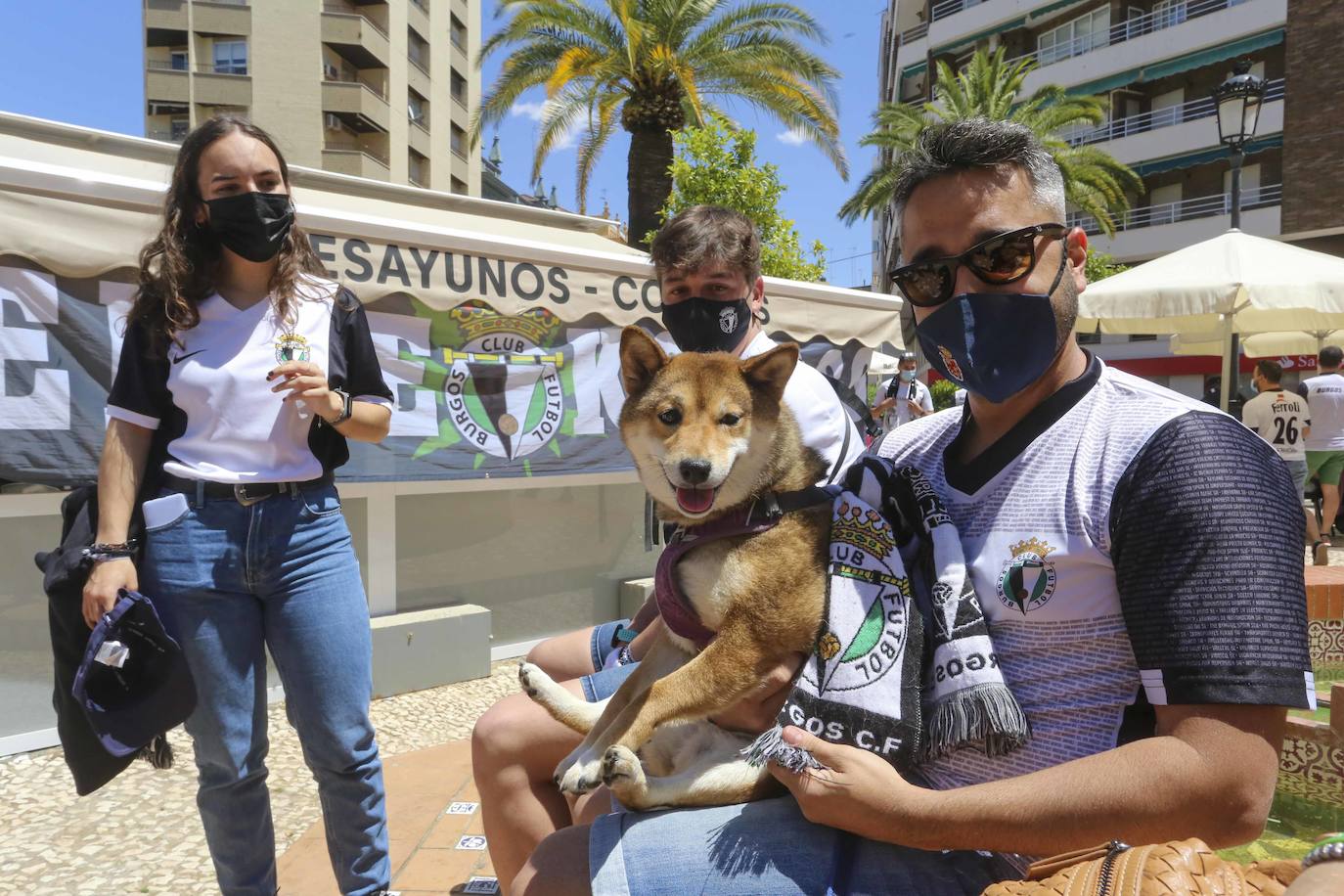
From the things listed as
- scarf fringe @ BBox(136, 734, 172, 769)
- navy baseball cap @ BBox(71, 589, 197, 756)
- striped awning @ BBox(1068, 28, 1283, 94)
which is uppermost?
→ striped awning @ BBox(1068, 28, 1283, 94)

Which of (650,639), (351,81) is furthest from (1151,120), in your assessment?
(650,639)

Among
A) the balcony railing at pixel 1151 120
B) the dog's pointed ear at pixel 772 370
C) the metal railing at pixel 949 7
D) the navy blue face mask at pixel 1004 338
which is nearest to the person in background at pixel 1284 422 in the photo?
the dog's pointed ear at pixel 772 370

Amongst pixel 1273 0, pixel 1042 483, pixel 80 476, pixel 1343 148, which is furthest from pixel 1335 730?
pixel 1273 0

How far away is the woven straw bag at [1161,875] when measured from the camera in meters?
0.87

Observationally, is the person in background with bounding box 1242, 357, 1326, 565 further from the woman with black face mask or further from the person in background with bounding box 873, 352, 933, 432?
the woman with black face mask

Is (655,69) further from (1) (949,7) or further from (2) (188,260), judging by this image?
(1) (949,7)

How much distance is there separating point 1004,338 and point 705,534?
0.76m

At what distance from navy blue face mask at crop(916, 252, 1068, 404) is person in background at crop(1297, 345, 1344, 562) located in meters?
9.27

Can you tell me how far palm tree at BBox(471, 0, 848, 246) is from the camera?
47.8 feet

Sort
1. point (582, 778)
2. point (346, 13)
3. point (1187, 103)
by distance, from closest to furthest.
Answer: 1. point (582, 778)
2. point (1187, 103)
3. point (346, 13)

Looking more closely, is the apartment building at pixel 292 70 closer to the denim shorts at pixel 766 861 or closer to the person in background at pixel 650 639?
the person in background at pixel 650 639

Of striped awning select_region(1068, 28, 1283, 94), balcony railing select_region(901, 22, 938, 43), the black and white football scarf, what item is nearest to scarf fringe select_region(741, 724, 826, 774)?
the black and white football scarf

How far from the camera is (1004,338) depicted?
148cm

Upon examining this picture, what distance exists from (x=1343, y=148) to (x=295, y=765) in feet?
104
